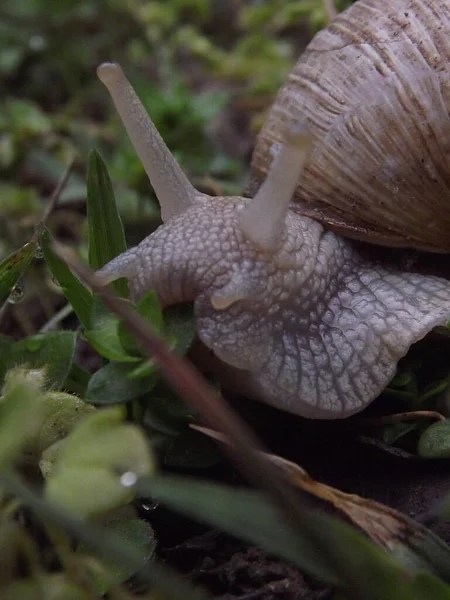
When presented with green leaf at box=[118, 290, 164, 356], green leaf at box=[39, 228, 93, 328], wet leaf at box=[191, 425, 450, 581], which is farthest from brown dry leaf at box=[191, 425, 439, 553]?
green leaf at box=[39, 228, 93, 328]

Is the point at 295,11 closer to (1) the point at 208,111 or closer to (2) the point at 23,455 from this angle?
(1) the point at 208,111

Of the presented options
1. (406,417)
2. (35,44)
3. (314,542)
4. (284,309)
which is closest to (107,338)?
(284,309)

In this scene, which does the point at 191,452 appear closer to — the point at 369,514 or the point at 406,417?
the point at 369,514

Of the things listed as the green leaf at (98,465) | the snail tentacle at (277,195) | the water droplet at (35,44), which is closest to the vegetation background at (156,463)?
the green leaf at (98,465)

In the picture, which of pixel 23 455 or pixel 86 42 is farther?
pixel 86 42

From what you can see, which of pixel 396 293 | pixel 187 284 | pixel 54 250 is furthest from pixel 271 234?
pixel 54 250

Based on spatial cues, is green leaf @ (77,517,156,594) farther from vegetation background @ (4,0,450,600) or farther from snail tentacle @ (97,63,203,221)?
snail tentacle @ (97,63,203,221)
